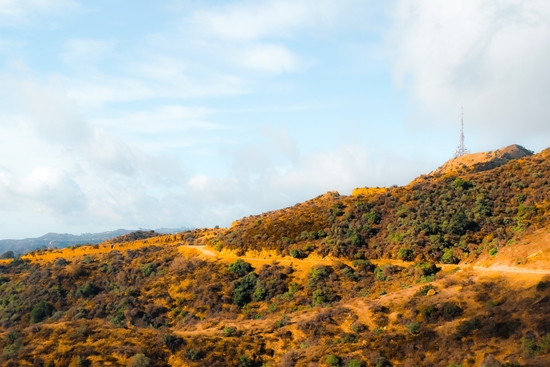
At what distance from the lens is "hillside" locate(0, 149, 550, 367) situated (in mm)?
26641

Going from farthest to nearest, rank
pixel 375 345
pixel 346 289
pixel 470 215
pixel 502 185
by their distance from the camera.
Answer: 1. pixel 502 185
2. pixel 470 215
3. pixel 346 289
4. pixel 375 345

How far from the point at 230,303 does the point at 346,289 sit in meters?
13.7

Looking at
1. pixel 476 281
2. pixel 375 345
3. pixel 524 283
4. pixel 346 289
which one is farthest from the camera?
pixel 346 289

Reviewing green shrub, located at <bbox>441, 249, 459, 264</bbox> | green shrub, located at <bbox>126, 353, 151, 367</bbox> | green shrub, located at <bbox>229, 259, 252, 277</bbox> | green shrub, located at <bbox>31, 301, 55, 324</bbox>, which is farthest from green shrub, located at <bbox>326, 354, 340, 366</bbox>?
green shrub, located at <bbox>31, 301, 55, 324</bbox>

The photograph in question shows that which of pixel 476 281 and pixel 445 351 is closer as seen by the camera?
pixel 445 351

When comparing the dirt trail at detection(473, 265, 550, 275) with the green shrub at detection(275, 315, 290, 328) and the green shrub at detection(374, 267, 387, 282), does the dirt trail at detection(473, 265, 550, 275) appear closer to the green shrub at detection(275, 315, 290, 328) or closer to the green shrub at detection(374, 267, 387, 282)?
the green shrub at detection(374, 267, 387, 282)

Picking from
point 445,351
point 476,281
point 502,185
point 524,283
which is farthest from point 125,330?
point 502,185

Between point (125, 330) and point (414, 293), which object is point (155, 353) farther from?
point (414, 293)

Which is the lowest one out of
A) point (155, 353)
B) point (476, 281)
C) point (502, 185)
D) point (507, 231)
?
point (155, 353)

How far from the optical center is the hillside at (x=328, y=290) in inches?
1049

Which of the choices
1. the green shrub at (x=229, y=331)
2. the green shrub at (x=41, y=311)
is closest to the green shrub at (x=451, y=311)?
the green shrub at (x=229, y=331)

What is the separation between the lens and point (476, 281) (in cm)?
3353

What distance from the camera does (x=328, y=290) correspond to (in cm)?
4312

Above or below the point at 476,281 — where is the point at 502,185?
above
